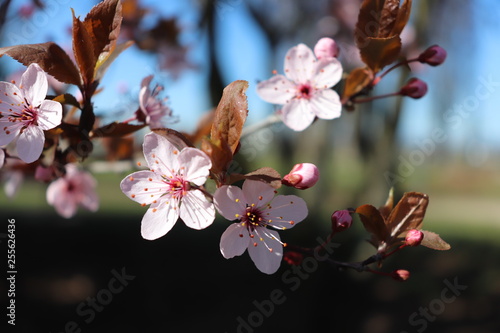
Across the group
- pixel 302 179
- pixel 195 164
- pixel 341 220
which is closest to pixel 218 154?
pixel 195 164

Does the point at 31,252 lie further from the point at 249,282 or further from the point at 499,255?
the point at 499,255

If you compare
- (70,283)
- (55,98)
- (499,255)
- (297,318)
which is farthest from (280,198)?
(499,255)

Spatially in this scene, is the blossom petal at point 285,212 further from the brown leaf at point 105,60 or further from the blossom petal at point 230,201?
the brown leaf at point 105,60

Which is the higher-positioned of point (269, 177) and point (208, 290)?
point (269, 177)

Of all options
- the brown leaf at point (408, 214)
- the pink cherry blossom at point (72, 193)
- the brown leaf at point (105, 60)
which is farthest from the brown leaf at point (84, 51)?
the pink cherry blossom at point (72, 193)

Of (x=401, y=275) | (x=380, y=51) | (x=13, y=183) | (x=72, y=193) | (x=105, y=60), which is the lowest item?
(x=72, y=193)

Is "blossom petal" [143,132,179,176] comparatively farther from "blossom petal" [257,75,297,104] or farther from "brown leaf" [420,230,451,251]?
"brown leaf" [420,230,451,251]

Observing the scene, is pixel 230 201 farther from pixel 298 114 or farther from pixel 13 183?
pixel 13 183
